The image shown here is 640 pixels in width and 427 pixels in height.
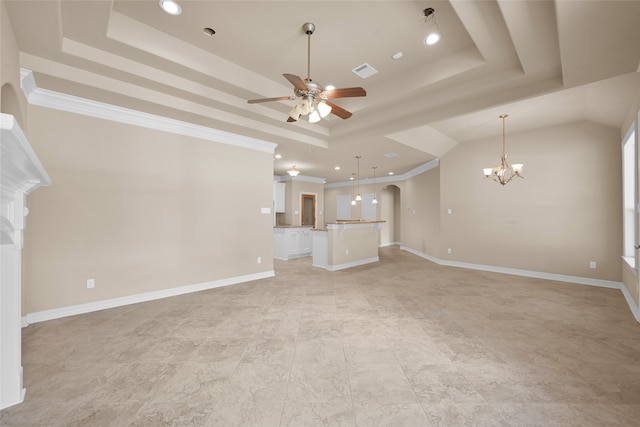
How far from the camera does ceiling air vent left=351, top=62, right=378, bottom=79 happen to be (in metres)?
3.36

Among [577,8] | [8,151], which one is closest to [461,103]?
[577,8]

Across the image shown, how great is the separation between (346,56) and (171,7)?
1918mm

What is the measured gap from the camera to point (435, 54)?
3143 millimetres

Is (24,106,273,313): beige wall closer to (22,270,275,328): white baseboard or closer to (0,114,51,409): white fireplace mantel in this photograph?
(22,270,275,328): white baseboard

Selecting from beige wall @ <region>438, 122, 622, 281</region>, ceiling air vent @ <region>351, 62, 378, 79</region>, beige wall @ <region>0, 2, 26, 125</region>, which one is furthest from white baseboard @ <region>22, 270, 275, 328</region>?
beige wall @ <region>438, 122, 622, 281</region>

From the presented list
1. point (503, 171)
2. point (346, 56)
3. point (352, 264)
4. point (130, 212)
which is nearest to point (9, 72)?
point (130, 212)

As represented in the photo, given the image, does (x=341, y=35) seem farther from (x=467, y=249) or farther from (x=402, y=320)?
(x=467, y=249)

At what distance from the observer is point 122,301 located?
3.60 meters

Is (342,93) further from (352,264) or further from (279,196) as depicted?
(279,196)

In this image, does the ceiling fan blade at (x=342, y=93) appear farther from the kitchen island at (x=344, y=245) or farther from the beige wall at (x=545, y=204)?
the beige wall at (x=545, y=204)

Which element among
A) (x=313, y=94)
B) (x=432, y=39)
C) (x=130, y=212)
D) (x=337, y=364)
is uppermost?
(x=432, y=39)

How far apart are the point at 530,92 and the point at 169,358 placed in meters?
5.10

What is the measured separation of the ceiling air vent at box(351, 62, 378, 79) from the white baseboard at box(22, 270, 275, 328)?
4065 millimetres

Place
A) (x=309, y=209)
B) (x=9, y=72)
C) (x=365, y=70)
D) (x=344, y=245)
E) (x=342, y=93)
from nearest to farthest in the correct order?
(x=9, y=72), (x=342, y=93), (x=365, y=70), (x=344, y=245), (x=309, y=209)
